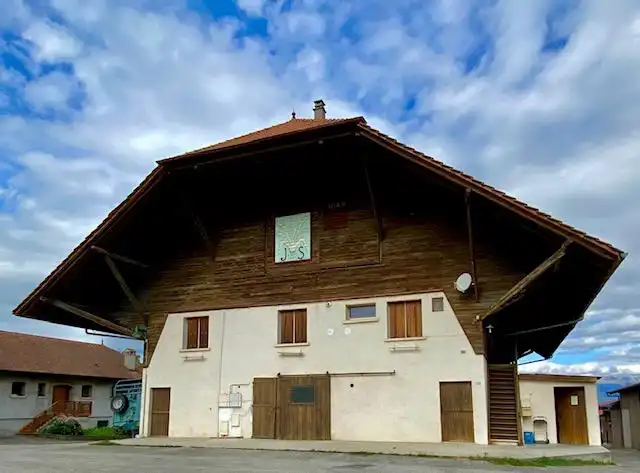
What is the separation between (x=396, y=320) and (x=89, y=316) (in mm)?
9051

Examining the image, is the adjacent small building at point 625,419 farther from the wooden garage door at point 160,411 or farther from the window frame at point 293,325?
the wooden garage door at point 160,411

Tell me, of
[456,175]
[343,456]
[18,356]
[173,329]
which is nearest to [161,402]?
[173,329]

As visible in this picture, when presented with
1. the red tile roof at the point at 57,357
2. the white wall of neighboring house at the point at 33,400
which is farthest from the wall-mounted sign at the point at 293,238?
the white wall of neighboring house at the point at 33,400

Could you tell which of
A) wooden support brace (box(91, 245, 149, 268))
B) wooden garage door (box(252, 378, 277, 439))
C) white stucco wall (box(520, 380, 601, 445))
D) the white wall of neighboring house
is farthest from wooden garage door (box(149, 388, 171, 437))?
the white wall of neighboring house

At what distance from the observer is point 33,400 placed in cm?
3381

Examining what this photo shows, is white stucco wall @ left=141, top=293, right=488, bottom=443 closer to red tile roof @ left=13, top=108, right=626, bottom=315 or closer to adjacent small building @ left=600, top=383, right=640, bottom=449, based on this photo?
red tile roof @ left=13, top=108, right=626, bottom=315

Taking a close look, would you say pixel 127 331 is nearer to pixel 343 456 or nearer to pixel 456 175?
pixel 343 456

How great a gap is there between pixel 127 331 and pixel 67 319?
2.46 m

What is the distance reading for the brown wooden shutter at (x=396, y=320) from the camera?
57.2 ft

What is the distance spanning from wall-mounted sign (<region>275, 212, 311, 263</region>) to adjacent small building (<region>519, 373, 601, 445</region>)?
7520 mm

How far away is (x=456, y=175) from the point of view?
51.4 feet

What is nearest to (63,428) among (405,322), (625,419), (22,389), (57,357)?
(22,389)

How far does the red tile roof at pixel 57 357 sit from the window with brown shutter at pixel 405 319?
864 inches

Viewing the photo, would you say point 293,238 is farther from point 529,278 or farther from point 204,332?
point 529,278
